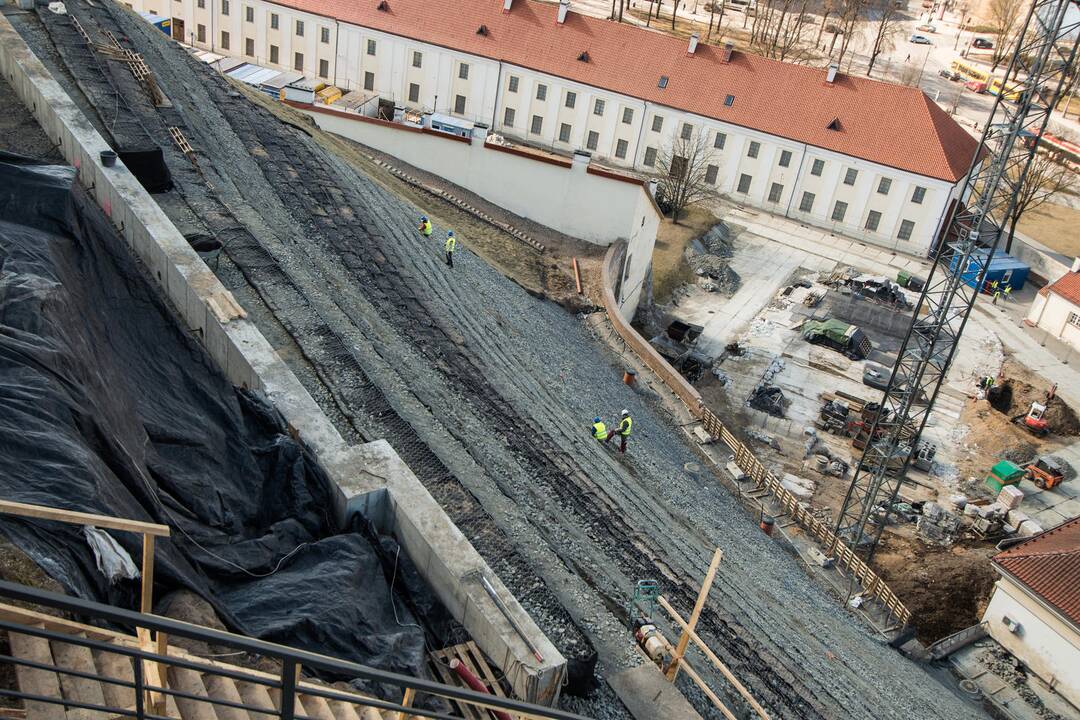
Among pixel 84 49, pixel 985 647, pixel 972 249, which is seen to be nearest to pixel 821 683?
pixel 985 647

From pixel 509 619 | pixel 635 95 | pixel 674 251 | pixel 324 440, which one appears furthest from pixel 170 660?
pixel 635 95

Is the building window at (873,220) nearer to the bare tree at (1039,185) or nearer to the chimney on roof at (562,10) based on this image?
the bare tree at (1039,185)

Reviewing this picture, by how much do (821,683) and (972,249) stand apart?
40.6 ft

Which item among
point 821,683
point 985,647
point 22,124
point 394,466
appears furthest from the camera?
point 985,647

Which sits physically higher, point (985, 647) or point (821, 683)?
point (821, 683)

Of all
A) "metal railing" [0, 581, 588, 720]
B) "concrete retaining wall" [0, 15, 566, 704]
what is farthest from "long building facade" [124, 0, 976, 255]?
"metal railing" [0, 581, 588, 720]

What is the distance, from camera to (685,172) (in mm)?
52625

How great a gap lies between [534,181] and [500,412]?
18441mm

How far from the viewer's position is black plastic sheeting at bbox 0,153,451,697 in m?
9.80

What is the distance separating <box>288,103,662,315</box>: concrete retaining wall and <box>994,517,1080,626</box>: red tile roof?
17.4 m

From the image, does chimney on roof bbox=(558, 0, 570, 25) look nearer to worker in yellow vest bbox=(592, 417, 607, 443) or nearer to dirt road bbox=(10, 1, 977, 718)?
dirt road bbox=(10, 1, 977, 718)

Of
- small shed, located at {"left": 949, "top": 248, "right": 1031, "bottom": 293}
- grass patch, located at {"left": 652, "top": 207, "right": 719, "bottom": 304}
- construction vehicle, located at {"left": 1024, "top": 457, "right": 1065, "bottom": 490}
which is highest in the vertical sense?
small shed, located at {"left": 949, "top": 248, "right": 1031, "bottom": 293}

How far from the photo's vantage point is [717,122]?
53719 mm

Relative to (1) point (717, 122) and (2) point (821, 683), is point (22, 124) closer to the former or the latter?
(2) point (821, 683)
